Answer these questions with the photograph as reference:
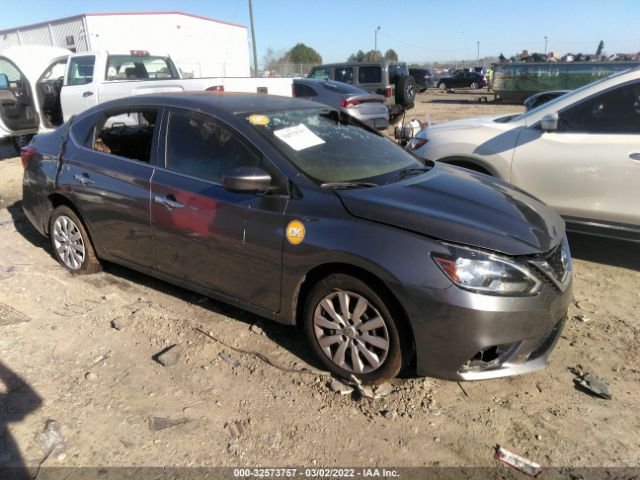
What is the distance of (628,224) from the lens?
4.22 m

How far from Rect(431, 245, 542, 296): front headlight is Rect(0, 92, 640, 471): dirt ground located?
2.44 feet

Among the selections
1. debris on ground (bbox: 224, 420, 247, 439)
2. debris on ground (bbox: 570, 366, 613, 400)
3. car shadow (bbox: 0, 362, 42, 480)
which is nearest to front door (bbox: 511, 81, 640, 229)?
debris on ground (bbox: 570, 366, 613, 400)

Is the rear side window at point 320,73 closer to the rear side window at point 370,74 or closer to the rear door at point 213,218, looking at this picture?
the rear side window at point 370,74

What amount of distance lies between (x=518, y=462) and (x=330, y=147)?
221cm

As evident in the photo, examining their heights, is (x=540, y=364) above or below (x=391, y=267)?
below

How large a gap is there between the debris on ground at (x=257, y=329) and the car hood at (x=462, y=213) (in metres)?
1.25

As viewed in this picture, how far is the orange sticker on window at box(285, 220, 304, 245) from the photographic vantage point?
9.47ft

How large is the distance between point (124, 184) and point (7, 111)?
7.41 metres

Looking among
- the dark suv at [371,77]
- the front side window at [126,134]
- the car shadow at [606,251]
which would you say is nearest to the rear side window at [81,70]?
the front side window at [126,134]

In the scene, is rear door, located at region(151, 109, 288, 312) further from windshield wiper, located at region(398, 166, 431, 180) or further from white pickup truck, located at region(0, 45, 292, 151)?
white pickup truck, located at region(0, 45, 292, 151)

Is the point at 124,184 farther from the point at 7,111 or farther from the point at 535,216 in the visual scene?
the point at 7,111

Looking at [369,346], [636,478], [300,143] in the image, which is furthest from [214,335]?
[636,478]

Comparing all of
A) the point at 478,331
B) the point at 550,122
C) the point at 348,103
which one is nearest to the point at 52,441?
the point at 478,331

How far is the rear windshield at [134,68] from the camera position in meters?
9.23
